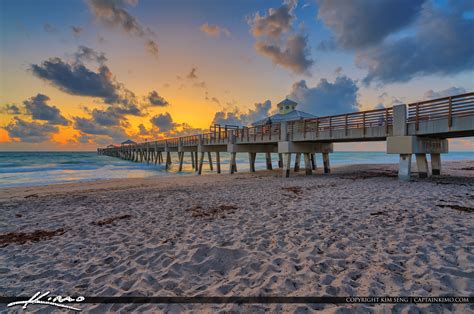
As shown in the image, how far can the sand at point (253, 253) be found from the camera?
2826mm

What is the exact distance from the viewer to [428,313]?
229cm

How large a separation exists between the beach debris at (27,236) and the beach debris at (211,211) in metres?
3.34

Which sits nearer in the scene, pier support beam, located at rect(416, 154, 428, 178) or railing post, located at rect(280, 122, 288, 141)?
pier support beam, located at rect(416, 154, 428, 178)

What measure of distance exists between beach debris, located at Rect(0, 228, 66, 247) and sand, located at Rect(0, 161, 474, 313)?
0.02m

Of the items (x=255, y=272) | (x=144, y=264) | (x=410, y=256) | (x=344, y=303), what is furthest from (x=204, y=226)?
(x=410, y=256)

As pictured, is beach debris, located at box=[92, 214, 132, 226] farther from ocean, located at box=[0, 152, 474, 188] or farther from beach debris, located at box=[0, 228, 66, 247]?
ocean, located at box=[0, 152, 474, 188]

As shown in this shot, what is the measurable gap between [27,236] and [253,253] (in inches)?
214

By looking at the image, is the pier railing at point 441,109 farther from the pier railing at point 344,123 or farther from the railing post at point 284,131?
the railing post at point 284,131

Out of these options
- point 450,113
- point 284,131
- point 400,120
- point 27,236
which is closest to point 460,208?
point 450,113

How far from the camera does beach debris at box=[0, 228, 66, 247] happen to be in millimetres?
4855

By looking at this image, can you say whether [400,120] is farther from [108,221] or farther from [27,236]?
[27,236]
